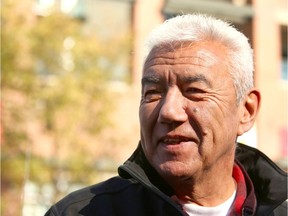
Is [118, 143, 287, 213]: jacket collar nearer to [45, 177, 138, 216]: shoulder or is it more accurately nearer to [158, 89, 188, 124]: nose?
[45, 177, 138, 216]: shoulder

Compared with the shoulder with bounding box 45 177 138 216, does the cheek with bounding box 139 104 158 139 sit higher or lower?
higher

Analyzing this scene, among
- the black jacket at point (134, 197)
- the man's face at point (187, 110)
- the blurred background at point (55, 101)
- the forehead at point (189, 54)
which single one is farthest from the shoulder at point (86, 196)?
the blurred background at point (55, 101)

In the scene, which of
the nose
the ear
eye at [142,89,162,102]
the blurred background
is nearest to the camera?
the nose

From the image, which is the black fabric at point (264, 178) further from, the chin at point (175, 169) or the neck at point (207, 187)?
the chin at point (175, 169)

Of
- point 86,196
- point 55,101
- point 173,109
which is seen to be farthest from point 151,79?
point 55,101

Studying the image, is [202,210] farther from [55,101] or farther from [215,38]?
[55,101]

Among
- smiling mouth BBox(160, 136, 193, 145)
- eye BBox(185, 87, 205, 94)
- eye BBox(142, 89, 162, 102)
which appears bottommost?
smiling mouth BBox(160, 136, 193, 145)

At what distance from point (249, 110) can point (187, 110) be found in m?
0.33

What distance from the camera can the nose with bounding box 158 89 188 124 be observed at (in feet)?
5.75

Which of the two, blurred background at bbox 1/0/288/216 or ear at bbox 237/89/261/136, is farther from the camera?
blurred background at bbox 1/0/288/216

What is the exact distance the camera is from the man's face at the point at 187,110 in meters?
1.78

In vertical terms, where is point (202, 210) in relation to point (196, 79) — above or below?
below

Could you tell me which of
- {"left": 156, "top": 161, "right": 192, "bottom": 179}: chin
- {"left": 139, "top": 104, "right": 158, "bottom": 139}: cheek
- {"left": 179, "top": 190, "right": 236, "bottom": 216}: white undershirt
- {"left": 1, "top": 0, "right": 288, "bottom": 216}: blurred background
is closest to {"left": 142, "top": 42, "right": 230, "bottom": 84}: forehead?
{"left": 139, "top": 104, "right": 158, "bottom": 139}: cheek

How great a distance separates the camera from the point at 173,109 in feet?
5.77
